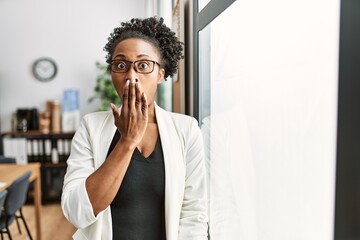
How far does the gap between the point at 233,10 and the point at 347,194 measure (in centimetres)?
72

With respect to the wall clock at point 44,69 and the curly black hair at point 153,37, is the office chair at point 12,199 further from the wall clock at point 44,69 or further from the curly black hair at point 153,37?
the wall clock at point 44,69

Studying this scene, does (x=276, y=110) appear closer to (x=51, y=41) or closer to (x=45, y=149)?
(x=45, y=149)

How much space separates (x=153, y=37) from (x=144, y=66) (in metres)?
0.11

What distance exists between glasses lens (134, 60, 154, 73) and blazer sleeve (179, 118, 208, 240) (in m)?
0.21

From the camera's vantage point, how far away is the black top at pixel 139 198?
2.99 feet

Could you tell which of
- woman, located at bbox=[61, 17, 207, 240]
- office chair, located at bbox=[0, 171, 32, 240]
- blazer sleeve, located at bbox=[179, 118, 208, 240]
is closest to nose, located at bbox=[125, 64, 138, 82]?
woman, located at bbox=[61, 17, 207, 240]

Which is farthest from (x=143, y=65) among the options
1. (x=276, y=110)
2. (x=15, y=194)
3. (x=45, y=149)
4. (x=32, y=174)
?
(x=45, y=149)

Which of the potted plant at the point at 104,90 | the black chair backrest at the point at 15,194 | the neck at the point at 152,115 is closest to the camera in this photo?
the neck at the point at 152,115

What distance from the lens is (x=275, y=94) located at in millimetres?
867

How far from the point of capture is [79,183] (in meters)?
0.84

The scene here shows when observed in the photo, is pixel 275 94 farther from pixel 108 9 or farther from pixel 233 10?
pixel 108 9

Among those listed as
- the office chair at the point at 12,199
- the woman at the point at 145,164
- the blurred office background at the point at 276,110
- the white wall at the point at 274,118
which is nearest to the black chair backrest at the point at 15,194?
the office chair at the point at 12,199

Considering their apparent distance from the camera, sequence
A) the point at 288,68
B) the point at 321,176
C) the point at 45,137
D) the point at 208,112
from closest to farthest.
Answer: the point at 321,176 → the point at 288,68 → the point at 208,112 → the point at 45,137

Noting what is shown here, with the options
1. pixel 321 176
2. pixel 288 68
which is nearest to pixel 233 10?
pixel 288 68
